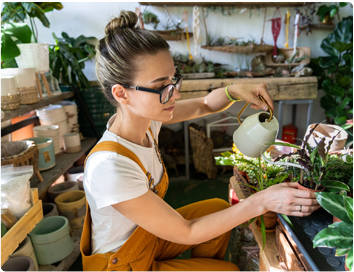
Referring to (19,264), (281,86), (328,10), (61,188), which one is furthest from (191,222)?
(328,10)

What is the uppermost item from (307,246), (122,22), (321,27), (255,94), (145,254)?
(321,27)

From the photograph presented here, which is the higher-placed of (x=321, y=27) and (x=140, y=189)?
(x=321, y=27)

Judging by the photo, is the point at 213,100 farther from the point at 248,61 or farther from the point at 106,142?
the point at 248,61

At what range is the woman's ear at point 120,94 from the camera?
1.00m

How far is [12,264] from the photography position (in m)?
1.43

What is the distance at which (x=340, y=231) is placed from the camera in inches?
23.9

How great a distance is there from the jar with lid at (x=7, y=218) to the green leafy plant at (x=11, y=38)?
108cm

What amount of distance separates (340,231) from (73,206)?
69.9 inches

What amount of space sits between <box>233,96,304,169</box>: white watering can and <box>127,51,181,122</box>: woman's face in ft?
0.97

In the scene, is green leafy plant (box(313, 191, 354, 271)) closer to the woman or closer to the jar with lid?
the woman

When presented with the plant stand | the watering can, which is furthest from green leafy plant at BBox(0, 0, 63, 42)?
the plant stand

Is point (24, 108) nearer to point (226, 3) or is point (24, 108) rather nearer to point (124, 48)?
point (124, 48)

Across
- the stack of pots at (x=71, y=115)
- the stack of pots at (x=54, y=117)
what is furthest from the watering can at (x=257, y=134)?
the stack of pots at (x=71, y=115)

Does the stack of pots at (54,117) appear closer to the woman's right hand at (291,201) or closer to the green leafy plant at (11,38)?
the green leafy plant at (11,38)
